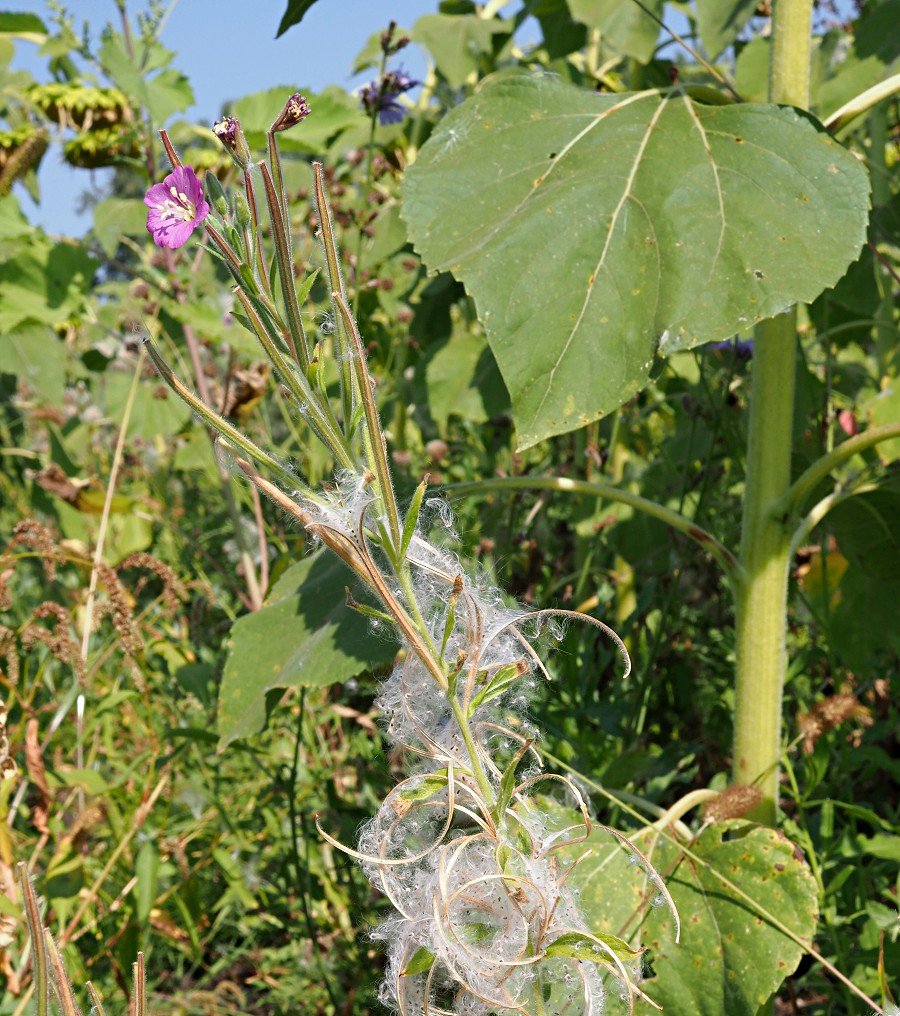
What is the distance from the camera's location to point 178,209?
2.17 ft

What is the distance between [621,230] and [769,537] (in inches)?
17.0

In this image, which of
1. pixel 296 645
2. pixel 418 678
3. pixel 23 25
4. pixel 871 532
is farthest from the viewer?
pixel 23 25

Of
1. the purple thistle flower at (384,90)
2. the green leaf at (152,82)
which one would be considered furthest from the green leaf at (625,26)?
the green leaf at (152,82)

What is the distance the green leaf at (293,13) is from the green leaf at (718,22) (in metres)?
1.03

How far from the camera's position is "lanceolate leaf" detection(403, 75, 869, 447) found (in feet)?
3.16

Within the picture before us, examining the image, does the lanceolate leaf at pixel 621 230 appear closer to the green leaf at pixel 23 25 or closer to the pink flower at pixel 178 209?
the pink flower at pixel 178 209

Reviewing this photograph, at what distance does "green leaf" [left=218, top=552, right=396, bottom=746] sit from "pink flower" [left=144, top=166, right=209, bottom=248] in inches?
24.3

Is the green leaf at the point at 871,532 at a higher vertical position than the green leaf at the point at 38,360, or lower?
lower

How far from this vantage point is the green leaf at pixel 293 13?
1.36 m

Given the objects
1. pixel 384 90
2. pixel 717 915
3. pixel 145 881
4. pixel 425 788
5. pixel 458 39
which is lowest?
pixel 145 881

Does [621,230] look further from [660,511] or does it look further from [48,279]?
[48,279]

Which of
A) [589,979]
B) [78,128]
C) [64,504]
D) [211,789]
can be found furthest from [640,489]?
[589,979]

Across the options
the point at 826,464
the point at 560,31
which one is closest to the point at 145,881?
the point at 826,464

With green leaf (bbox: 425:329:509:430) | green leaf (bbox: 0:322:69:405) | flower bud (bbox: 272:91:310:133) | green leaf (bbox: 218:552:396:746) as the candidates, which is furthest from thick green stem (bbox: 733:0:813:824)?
green leaf (bbox: 0:322:69:405)
